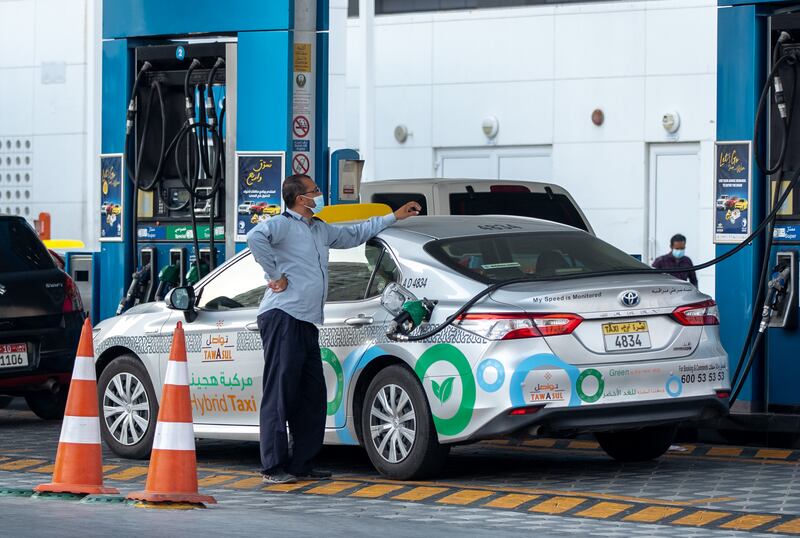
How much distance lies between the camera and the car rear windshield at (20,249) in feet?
46.9

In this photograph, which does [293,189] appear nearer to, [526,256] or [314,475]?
A: [526,256]

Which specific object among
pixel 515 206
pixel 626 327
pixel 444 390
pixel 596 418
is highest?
pixel 515 206

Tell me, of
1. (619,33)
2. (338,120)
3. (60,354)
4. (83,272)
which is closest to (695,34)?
(619,33)

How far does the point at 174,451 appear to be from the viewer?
9.08m

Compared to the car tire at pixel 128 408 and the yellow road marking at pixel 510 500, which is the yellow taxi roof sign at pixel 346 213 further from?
the yellow road marking at pixel 510 500

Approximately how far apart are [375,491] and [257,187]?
5447mm

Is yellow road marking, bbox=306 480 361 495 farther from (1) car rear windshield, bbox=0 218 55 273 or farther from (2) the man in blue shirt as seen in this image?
(1) car rear windshield, bbox=0 218 55 273

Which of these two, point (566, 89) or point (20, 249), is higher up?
point (566, 89)

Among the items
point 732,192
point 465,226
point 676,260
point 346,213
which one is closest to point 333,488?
point 465,226

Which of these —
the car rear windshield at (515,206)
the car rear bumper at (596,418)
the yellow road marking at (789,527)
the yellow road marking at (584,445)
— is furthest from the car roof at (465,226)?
the car rear windshield at (515,206)

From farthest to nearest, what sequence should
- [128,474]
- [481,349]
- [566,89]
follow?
[566,89], [128,474], [481,349]

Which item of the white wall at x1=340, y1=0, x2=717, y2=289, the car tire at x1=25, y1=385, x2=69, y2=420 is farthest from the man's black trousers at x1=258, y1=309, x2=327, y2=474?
the white wall at x1=340, y1=0, x2=717, y2=289

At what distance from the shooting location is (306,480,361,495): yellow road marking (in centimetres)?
993

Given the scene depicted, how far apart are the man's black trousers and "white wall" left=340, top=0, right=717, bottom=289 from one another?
17.1 metres
